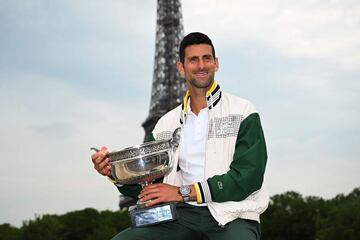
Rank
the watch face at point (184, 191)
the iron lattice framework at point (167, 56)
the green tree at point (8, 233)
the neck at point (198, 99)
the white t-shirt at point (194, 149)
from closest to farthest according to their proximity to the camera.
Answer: the watch face at point (184, 191) < the white t-shirt at point (194, 149) < the neck at point (198, 99) < the green tree at point (8, 233) < the iron lattice framework at point (167, 56)

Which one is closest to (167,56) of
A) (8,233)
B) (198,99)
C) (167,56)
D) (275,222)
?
(167,56)

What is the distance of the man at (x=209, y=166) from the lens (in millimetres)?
4871

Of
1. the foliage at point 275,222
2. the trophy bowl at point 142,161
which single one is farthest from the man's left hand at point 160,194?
the foliage at point 275,222

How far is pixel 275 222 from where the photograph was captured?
193 feet

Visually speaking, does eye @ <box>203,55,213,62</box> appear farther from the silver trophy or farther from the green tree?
the green tree

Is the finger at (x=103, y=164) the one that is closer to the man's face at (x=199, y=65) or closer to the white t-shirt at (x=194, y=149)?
the white t-shirt at (x=194, y=149)

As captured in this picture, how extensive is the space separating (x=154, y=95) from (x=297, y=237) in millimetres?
22770

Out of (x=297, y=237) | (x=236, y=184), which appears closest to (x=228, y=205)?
(x=236, y=184)

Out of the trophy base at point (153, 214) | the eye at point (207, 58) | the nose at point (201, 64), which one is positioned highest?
the eye at point (207, 58)

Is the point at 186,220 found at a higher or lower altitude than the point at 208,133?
lower

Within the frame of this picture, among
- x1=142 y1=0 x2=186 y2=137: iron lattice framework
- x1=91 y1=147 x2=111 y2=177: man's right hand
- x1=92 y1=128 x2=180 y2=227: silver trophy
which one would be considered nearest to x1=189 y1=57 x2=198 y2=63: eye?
x1=92 y1=128 x2=180 y2=227: silver trophy

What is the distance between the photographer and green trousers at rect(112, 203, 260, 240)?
196 inches

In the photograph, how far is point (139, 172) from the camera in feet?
15.9

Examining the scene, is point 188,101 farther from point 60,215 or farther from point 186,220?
point 60,215
